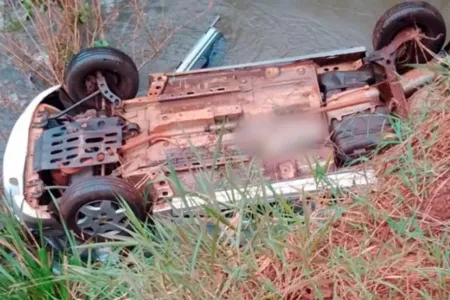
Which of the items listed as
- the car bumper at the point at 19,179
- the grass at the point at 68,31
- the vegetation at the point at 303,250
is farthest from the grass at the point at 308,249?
the grass at the point at 68,31

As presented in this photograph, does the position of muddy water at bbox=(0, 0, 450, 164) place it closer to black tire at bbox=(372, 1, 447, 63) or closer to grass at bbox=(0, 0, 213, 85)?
grass at bbox=(0, 0, 213, 85)

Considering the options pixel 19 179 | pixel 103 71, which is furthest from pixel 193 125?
pixel 19 179

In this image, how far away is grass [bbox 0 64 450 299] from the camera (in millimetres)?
2930

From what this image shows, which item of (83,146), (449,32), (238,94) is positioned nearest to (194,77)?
(238,94)

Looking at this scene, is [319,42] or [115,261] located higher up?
[319,42]

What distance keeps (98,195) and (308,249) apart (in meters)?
1.47

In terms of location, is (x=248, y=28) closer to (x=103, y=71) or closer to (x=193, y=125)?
(x=103, y=71)

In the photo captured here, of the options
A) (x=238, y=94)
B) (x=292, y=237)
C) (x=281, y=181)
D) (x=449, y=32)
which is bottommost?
(x=292, y=237)

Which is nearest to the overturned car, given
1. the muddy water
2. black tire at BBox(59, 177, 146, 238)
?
black tire at BBox(59, 177, 146, 238)

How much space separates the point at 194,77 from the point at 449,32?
2.90 m

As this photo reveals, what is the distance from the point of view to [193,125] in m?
4.59

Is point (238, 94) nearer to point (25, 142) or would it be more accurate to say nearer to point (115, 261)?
point (25, 142)

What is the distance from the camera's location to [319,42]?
686 cm

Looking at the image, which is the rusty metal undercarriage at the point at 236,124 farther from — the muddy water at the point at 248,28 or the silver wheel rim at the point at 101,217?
the muddy water at the point at 248,28
